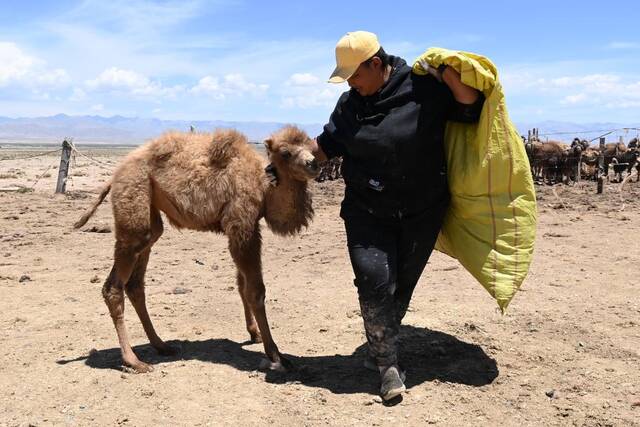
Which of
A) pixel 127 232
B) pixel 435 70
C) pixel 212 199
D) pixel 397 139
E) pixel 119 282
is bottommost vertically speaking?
pixel 119 282

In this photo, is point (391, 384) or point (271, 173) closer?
point (391, 384)

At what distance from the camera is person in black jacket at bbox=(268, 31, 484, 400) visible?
4.35 m

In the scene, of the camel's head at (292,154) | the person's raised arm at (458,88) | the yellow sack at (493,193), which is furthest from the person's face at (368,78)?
the camel's head at (292,154)

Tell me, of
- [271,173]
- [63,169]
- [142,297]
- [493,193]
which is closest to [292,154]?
[271,173]

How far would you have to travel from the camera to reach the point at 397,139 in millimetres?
4316

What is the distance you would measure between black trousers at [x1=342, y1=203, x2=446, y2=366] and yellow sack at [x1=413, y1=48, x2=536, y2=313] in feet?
0.90

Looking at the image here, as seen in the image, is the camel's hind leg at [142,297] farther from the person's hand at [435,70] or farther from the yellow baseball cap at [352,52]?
the person's hand at [435,70]

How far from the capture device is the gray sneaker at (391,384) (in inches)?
174

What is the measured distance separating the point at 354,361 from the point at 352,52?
8.33 feet

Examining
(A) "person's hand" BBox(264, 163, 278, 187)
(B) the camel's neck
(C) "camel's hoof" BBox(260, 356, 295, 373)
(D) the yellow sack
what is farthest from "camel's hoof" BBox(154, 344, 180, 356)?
(D) the yellow sack

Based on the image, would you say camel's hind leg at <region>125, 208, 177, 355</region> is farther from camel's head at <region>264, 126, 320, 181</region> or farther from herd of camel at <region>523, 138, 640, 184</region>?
herd of camel at <region>523, 138, 640, 184</region>

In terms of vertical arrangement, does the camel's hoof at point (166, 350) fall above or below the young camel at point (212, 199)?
below

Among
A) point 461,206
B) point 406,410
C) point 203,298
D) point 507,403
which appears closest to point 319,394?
point 406,410

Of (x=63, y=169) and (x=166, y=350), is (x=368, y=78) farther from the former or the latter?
(x=63, y=169)
